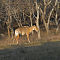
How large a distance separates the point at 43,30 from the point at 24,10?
154 inches

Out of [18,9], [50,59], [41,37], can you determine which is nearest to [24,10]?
[18,9]

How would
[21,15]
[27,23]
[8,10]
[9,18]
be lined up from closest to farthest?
[8,10] < [9,18] < [21,15] < [27,23]

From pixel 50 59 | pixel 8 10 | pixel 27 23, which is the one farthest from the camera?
pixel 27 23

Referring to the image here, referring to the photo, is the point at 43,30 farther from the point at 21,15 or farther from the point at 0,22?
the point at 0,22

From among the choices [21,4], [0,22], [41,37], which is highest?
[21,4]

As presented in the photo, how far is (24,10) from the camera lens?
23.8 m

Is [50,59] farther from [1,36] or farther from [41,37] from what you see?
[1,36]

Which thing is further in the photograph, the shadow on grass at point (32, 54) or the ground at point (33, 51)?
the ground at point (33, 51)

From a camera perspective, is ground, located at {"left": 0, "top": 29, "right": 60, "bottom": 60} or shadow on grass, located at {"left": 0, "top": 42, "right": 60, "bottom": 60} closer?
shadow on grass, located at {"left": 0, "top": 42, "right": 60, "bottom": 60}

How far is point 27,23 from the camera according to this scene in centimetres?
2767

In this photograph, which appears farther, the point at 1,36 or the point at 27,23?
the point at 27,23

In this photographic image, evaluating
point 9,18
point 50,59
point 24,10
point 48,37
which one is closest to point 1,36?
point 9,18

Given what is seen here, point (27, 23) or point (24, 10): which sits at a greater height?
point (24, 10)

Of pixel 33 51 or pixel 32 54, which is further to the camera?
pixel 33 51
